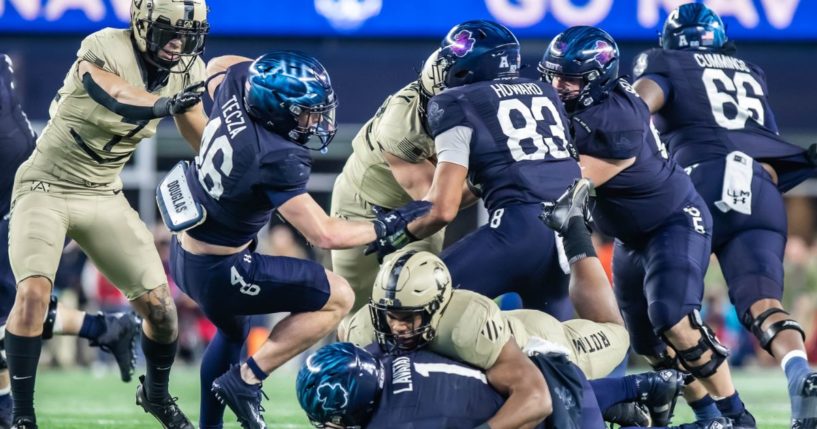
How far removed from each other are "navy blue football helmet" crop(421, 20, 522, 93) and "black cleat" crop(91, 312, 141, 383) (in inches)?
86.1

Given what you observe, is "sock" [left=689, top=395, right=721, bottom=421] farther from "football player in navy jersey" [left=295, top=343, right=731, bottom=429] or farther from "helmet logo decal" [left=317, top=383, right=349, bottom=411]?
"helmet logo decal" [left=317, top=383, right=349, bottom=411]

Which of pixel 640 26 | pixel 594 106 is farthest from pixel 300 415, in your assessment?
pixel 640 26

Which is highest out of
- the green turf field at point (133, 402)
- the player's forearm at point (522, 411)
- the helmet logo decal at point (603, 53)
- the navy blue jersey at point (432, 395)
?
the helmet logo decal at point (603, 53)

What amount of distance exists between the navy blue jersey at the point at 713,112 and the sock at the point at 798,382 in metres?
1.06

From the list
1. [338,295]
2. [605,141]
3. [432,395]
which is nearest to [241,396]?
[338,295]

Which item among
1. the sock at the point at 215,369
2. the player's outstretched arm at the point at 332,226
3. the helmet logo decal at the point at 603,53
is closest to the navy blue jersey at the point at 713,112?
the helmet logo decal at the point at 603,53

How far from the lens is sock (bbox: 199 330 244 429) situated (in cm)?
556

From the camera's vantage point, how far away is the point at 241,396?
5.20 metres

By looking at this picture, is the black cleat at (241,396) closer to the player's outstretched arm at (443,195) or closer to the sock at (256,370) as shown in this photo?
the sock at (256,370)

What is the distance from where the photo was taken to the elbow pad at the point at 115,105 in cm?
542

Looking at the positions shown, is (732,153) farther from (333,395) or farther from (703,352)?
(333,395)

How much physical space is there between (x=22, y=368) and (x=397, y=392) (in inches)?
A: 80.2

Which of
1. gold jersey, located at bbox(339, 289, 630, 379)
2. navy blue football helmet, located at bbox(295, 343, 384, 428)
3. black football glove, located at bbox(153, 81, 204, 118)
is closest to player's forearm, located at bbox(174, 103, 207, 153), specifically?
black football glove, located at bbox(153, 81, 204, 118)

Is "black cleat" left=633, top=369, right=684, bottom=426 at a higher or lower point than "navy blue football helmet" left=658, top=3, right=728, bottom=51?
lower
